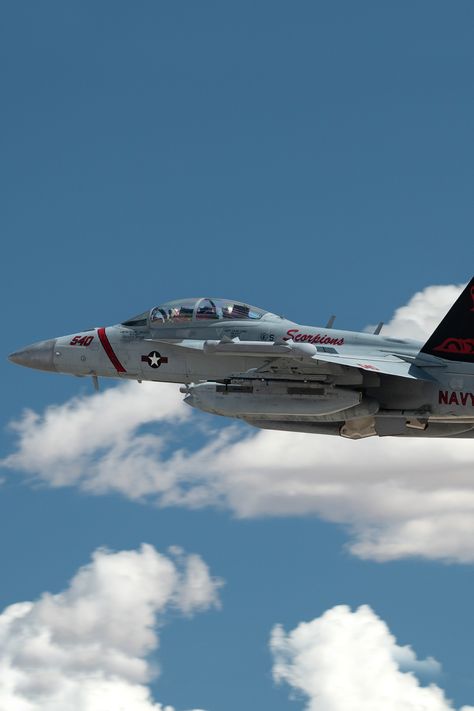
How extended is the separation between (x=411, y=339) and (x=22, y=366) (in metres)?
9.55

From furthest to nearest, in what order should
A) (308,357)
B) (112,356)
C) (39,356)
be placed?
(39,356)
(112,356)
(308,357)

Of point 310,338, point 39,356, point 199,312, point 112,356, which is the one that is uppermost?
point 199,312

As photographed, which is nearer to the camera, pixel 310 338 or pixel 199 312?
pixel 310 338

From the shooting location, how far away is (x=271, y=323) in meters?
31.1

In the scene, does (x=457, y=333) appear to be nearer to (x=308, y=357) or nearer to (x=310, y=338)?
(x=310, y=338)

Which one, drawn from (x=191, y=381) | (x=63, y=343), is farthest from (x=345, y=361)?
(x=63, y=343)

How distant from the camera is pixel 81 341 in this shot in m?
32.6

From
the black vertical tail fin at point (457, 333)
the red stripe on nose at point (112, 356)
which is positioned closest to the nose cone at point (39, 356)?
the red stripe on nose at point (112, 356)

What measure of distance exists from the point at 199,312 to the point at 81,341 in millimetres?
3120

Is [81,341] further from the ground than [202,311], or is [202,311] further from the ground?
[202,311]

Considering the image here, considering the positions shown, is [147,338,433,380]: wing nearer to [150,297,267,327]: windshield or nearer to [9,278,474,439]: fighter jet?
[9,278,474,439]: fighter jet

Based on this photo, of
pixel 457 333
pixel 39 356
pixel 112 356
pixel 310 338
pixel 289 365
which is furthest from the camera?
pixel 39 356

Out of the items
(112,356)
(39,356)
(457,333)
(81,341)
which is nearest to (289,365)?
(457,333)

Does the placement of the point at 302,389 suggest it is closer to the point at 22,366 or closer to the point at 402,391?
the point at 402,391
